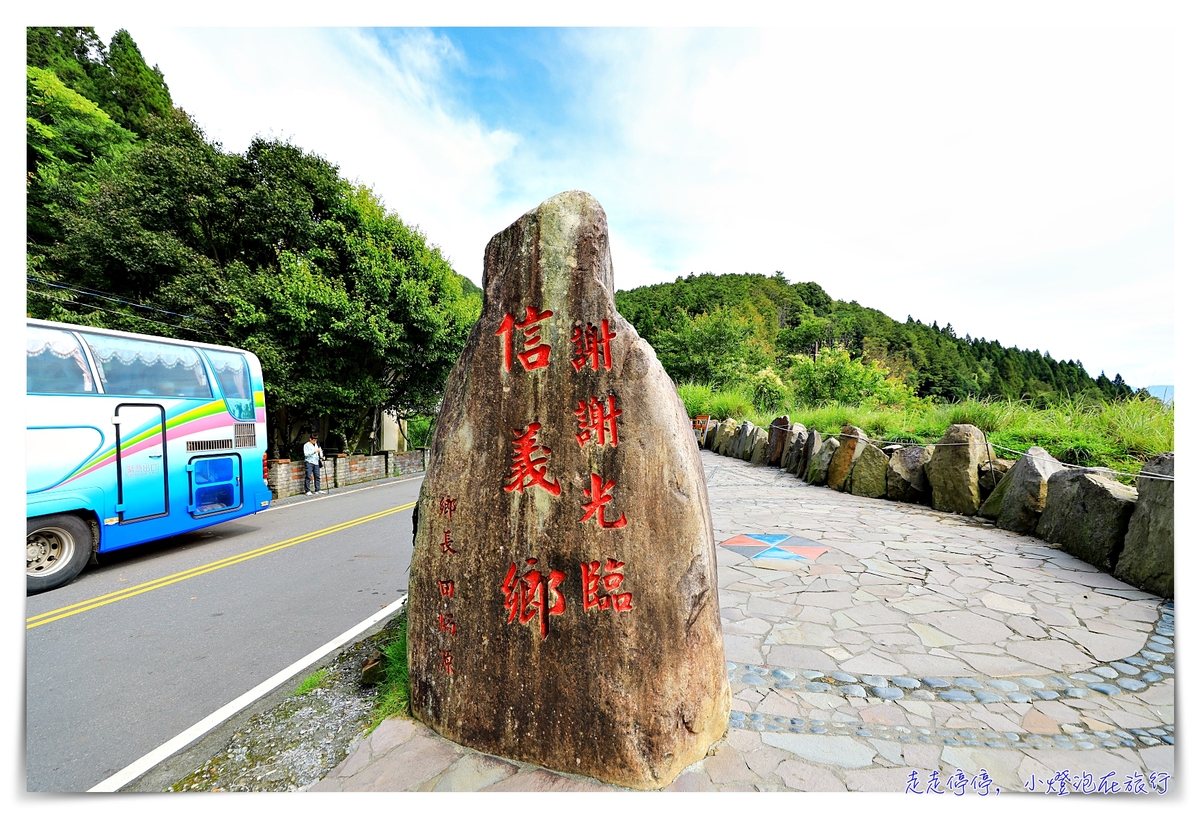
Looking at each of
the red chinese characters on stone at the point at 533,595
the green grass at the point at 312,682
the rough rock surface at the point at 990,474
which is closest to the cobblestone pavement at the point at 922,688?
the red chinese characters on stone at the point at 533,595

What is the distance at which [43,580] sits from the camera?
5.47m

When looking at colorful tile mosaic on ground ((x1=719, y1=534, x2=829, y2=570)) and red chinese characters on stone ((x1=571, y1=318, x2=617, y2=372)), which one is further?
colorful tile mosaic on ground ((x1=719, y1=534, x2=829, y2=570))

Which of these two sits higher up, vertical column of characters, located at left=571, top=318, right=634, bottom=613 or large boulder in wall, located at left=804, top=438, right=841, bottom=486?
vertical column of characters, located at left=571, top=318, right=634, bottom=613

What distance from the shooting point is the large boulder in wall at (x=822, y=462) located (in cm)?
995

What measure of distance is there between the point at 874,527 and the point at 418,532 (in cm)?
613

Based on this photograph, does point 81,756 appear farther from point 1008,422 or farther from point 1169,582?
point 1008,422

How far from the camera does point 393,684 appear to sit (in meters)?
3.07

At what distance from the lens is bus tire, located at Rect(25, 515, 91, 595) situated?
543cm

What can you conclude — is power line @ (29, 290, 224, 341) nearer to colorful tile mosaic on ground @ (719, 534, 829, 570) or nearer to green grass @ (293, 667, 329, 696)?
green grass @ (293, 667, 329, 696)

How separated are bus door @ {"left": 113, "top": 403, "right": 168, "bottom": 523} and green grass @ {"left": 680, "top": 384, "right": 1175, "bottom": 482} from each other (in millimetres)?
11229

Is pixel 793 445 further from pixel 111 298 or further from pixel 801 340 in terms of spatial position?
A: pixel 801 340

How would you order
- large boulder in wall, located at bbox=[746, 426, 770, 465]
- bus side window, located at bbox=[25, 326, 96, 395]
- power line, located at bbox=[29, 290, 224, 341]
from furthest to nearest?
large boulder in wall, located at bbox=[746, 426, 770, 465] → power line, located at bbox=[29, 290, 224, 341] → bus side window, located at bbox=[25, 326, 96, 395]

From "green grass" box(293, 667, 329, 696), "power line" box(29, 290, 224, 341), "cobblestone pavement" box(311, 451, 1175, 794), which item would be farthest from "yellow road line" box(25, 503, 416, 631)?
"power line" box(29, 290, 224, 341)

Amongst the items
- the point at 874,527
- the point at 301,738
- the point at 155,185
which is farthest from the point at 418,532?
the point at 155,185
